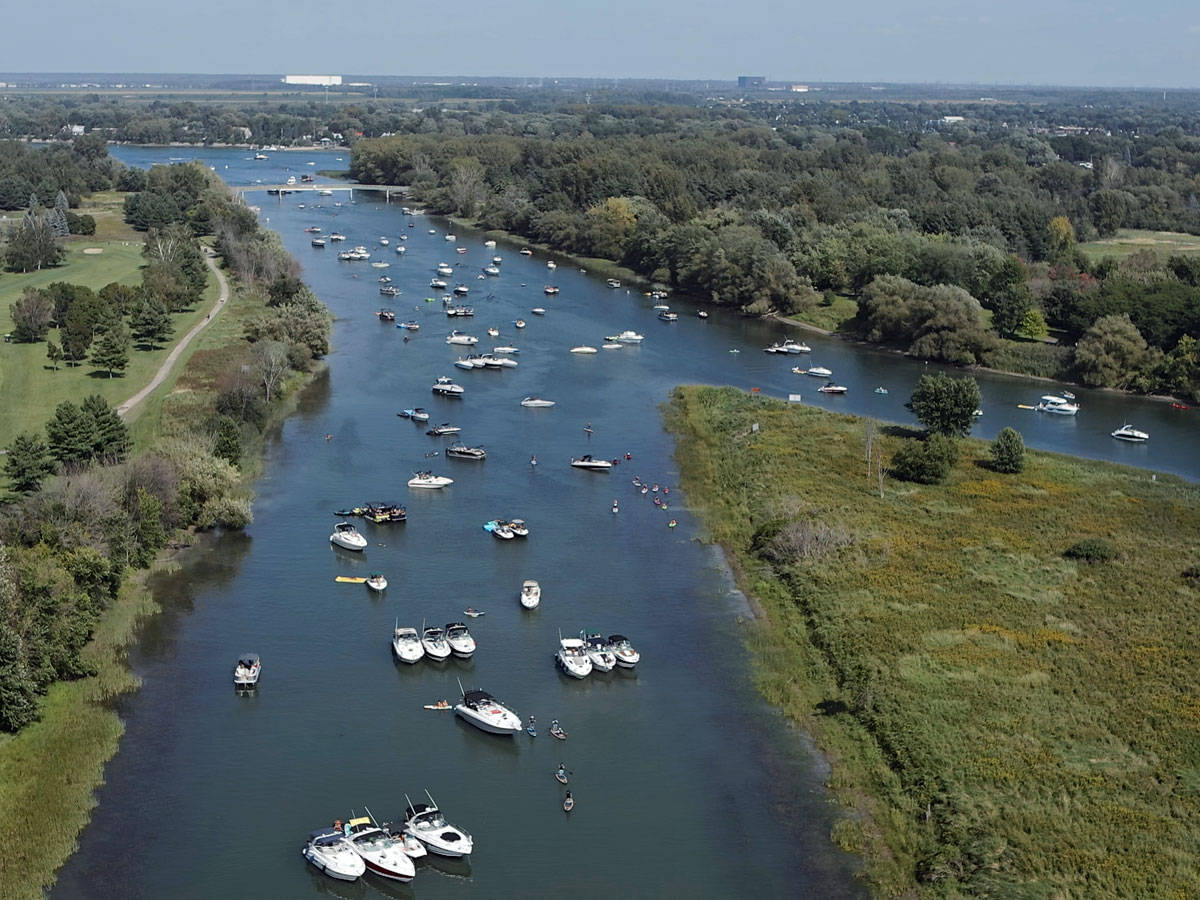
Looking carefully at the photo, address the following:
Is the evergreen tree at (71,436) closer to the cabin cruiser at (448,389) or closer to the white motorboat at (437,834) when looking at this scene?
the cabin cruiser at (448,389)

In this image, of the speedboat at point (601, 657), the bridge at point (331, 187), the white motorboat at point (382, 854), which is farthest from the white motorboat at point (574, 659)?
the bridge at point (331, 187)

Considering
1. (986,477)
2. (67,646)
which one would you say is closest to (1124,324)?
(986,477)

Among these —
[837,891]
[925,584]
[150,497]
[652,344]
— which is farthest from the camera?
[652,344]

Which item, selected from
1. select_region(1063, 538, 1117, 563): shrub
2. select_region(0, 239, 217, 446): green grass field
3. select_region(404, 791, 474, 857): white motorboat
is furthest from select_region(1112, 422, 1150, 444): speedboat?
select_region(0, 239, 217, 446): green grass field

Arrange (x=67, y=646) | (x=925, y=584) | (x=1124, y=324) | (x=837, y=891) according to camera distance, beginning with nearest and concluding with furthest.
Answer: (x=837, y=891) → (x=67, y=646) → (x=925, y=584) → (x=1124, y=324)

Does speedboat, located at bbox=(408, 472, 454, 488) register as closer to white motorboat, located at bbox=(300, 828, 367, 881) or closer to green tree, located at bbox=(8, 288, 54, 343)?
white motorboat, located at bbox=(300, 828, 367, 881)

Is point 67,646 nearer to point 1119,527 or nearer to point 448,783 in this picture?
point 448,783

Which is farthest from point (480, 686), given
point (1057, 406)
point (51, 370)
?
point (1057, 406)
